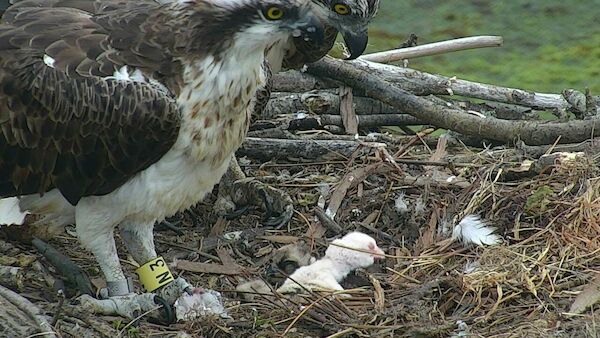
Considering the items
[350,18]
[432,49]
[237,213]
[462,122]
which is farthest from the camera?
[432,49]

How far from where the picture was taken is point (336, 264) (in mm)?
6031

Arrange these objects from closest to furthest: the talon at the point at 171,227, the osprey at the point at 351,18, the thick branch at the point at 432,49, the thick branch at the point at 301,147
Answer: the osprey at the point at 351,18, the talon at the point at 171,227, the thick branch at the point at 301,147, the thick branch at the point at 432,49

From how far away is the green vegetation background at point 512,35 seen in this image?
31.4 feet

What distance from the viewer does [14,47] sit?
553 centimetres

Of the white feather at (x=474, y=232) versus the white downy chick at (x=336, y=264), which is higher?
the white feather at (x=474, y=232)

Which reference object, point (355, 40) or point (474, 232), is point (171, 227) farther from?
point (474, 232)

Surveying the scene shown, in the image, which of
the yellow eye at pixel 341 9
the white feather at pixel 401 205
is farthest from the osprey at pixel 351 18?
the white feather at pixel 401 205

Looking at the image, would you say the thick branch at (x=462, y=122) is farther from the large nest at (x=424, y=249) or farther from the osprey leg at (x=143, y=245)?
the osprey leg at (x=143, y=245)

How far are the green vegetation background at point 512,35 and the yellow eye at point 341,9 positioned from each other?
12.0 ft

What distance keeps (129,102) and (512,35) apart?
5220 mm

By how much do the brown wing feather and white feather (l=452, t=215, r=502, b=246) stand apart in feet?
5.08

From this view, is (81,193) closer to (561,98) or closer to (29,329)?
(29,329)

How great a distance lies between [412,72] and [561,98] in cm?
88

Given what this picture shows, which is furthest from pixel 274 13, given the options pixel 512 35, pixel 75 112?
pixel 512 35
